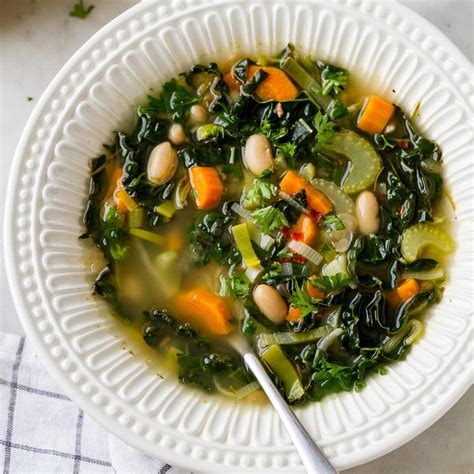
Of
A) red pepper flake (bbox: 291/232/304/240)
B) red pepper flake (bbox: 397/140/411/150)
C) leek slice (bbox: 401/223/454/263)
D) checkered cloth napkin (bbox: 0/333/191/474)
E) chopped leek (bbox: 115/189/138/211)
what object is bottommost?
checkered cloth napkin (bbox: 0/333/191/474)

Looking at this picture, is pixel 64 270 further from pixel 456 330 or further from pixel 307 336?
pixel 456 330

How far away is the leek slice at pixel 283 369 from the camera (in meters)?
3.55

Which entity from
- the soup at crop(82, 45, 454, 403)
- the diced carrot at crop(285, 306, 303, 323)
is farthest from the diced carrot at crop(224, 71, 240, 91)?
the diced carrot at crop(285, 306, 303, 323)

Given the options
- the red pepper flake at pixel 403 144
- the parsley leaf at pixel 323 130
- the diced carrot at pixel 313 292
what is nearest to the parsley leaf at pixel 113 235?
the diced carrot at pixel 313 292

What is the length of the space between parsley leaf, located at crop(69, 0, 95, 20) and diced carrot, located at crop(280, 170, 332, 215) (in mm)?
1509

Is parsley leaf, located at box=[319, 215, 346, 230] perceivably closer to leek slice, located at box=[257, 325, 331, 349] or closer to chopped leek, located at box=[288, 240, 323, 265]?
chopped leek, located at box=[288, 240, 323, 265]

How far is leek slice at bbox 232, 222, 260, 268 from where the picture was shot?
363 centimetres

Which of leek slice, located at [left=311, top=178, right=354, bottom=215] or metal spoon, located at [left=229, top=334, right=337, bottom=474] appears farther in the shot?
leek slice, located at [left=311, top=178, right=354, bottom=215]

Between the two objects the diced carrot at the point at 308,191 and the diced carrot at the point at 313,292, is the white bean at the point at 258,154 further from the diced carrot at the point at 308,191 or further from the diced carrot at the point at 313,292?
the diced carrot at the point at 313,292

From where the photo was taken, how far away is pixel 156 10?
11.7ft

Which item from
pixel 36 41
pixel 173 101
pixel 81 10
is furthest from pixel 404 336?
pixel 36 41

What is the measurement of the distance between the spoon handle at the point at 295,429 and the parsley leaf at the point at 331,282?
45 cm

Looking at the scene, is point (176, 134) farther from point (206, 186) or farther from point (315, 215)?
point (315, 215)

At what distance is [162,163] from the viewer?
3.64 m
